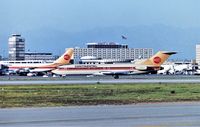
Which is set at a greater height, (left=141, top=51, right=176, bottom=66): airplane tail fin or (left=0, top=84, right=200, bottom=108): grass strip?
(left=141, top=51, right=176, bottom=66): airplane tail fin

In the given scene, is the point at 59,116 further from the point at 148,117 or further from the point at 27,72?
the point at 27,72

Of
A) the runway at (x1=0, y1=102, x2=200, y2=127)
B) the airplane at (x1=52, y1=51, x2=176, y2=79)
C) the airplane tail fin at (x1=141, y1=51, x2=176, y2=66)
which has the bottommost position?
the runway at (x1=0, y1=102, x2=200, y2=127)

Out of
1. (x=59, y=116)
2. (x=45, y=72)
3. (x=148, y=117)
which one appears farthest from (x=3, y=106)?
(x=45, y=72)

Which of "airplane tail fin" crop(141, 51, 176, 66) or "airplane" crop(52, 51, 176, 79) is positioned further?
"airplane tail fin" crop(141, 51, 176, 66)

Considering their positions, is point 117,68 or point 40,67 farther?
point 40,67

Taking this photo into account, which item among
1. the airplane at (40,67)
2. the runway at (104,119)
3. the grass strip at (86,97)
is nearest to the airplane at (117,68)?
the airplane at (40,67)

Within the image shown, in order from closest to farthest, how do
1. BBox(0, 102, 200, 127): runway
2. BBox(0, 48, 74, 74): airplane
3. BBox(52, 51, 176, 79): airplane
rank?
BBox(0, 102, 200, 127): runway → BBox(52, 51, 176, 79): airplane → BBox(0, 48, 74, 74): airplane

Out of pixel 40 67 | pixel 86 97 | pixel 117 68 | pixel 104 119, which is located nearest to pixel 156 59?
pixel 117 68

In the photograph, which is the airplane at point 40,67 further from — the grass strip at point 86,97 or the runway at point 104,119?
the runway at point 104,119

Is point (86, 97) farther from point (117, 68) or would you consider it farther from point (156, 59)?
point (156, 59)

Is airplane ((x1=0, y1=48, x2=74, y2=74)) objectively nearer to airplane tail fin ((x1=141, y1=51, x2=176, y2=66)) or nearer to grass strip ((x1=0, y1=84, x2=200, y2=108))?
airplane tail fin ((x1=141, y1=51, x2=176, y2=66))

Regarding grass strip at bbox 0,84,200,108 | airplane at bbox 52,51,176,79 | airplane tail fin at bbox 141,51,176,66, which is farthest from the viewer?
airplane tail fin at bbox 141,51,176,66

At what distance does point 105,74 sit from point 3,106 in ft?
286

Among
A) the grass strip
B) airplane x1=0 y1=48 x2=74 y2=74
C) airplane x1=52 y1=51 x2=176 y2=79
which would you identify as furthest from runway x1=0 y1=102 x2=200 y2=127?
airplane x1=0 y1=48 x2=74 y2=74
